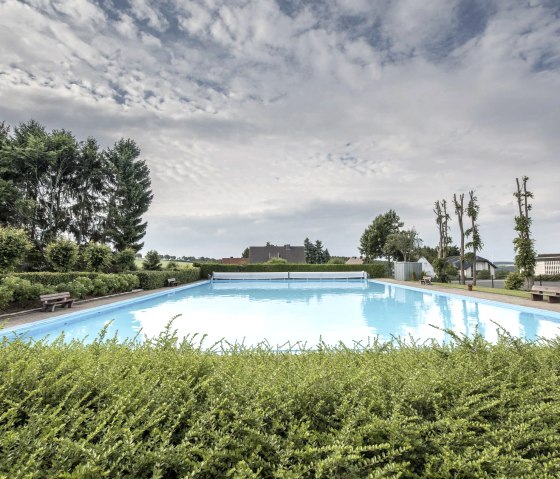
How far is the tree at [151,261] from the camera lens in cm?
2902

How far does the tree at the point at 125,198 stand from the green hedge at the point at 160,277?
7.65 m

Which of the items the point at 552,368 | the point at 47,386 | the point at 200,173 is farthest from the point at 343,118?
the point at 47,386

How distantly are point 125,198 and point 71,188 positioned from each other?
5.75 metres

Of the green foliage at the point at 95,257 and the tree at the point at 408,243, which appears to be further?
the tree at the point at 408,243

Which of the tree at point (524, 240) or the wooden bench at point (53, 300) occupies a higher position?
the tree at point (524, 240)

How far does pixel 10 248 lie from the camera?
11.4 metres

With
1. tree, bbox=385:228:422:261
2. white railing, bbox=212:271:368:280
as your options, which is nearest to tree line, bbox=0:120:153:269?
white railing, bbox=212:271:368:280

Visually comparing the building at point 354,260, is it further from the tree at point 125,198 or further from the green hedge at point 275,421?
the green hedge at point 275,421

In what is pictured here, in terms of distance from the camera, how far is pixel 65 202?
31578 millimetres

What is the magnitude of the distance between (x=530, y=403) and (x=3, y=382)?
3509 mm

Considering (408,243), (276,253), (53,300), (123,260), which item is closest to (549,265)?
(408,243)

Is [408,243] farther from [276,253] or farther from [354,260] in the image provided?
[354,260]

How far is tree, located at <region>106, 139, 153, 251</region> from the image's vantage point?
31312 millimetres

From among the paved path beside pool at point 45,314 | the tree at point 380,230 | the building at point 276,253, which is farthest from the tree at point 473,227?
the building at point 276,253
